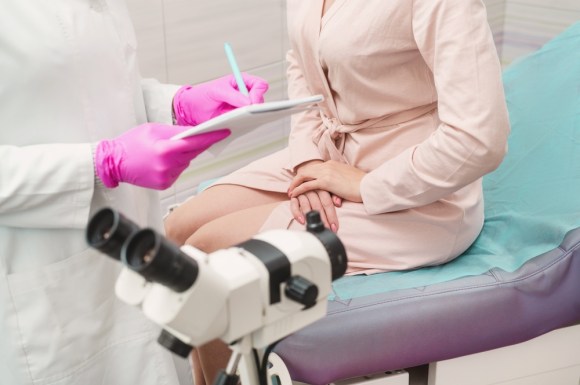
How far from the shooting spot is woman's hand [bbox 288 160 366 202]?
1.74 metres

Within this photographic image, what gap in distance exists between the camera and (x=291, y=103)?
1173 millimetres

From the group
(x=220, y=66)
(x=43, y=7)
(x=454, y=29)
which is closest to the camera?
(x=43, y=7)

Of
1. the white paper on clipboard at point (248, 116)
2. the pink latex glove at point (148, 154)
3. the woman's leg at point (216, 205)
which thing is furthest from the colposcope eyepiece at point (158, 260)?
the woman's leg at point (216, 205)

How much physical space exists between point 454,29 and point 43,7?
804 mm

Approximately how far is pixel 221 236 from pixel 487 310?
25.7 inches

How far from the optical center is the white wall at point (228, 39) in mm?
2502

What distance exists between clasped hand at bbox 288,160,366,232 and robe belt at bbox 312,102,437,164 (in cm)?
8

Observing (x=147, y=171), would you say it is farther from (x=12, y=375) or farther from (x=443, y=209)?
(x=443, y=209)

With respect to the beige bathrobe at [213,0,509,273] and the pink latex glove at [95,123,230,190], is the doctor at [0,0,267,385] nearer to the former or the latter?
the pink latex glove at [95,123,230,190]

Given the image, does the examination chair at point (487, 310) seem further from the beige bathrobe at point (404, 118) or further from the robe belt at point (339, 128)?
the robe belt at point (339, 128)

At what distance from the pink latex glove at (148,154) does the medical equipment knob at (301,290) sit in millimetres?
380

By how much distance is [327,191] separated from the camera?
1.77 metres

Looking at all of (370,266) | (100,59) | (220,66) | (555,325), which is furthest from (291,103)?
(220,66)

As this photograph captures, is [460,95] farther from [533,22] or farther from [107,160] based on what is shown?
[533,22]
